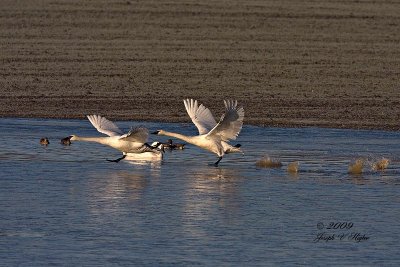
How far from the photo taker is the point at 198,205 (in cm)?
1288

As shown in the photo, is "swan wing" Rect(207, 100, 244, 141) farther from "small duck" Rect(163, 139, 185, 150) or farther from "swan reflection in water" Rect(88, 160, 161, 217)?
"small duck" Rect(163, 139, 185, 150)

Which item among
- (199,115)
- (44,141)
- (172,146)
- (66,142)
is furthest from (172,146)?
(44,141)

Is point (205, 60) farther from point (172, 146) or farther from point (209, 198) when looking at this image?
point (209, 198)

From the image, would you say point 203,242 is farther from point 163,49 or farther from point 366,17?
point 366,17

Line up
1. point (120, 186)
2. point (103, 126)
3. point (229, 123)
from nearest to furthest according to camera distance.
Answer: point (120, 186) → point (229, 123) → point (103, 126)

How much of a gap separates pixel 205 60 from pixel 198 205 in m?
13.7

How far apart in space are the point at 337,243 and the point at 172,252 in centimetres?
153

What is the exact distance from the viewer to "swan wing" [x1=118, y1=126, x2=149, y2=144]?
1532 centimetres

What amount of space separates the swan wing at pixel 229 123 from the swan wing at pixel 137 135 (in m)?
0.90

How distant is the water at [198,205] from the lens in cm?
1062

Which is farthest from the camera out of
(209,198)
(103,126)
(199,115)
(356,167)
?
(199,115)

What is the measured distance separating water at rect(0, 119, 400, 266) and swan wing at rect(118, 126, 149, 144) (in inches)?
14.4

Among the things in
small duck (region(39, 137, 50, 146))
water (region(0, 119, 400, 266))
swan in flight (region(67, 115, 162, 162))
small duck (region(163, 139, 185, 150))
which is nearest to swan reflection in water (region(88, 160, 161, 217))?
water (region(0, 119, 400, 266))

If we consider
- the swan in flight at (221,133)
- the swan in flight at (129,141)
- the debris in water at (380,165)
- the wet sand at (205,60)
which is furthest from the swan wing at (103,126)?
the wet sand at (205,60)
